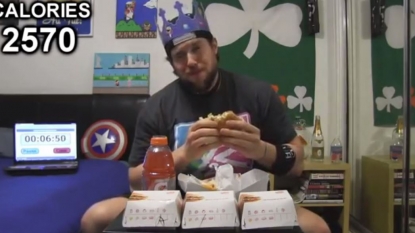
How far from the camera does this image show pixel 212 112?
139cm

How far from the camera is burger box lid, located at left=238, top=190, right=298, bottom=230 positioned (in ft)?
2.72

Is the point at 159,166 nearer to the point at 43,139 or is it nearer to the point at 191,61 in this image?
the point at 191,61

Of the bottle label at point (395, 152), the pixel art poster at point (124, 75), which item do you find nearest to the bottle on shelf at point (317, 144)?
the bottle label at point (395, 152)

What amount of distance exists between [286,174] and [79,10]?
1972 millimetres

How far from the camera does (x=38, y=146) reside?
2.20 meters

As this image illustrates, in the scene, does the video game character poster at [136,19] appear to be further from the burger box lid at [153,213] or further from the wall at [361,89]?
the burger box lid at [153,213]

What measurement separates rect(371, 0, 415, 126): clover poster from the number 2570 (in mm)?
1872

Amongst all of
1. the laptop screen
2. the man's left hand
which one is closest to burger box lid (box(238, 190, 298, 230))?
the man's left hand

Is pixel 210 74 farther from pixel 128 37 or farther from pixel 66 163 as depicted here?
pixel 128 37

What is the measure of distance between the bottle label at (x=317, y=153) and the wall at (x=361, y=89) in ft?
0.88

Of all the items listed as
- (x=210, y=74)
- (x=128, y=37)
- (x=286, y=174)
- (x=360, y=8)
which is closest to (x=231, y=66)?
(x=128, y=37)

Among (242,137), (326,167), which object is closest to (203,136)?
(242,137)

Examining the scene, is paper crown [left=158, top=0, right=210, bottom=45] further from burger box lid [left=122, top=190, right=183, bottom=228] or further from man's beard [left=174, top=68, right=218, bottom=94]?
burger box lid [left=122, top=190, right=183, bottom=228]

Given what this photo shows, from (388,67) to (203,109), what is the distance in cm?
160
